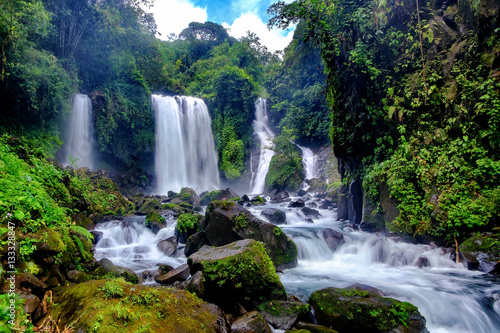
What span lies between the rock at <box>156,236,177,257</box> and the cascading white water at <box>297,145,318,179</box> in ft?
48.6

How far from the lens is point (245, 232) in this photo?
721cm

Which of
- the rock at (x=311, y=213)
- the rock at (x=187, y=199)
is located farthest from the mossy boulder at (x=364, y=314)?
the rock at (x=187, y=199)

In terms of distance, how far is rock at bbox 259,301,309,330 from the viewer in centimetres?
392

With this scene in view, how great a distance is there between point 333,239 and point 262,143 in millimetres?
19118

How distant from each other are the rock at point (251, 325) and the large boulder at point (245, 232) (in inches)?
127

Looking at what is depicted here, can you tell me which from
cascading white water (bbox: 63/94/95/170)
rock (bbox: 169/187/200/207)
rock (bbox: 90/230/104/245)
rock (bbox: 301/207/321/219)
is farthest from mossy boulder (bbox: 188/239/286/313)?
cascading white water (bbox: 63/94/95/170)

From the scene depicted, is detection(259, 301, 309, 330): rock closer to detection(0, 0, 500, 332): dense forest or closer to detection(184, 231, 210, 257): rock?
detection(0, 0, 500, 332): dense forest

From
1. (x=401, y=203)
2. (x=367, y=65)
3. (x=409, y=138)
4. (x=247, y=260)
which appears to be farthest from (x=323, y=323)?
(x=367, y=65)

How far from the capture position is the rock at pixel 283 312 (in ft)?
12.9

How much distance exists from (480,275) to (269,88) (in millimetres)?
27725

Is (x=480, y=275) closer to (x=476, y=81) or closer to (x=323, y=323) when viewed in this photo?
(x=323, y=323)

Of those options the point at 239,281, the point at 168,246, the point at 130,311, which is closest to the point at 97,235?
the point at 168,246

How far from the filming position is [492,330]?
405 centimetres

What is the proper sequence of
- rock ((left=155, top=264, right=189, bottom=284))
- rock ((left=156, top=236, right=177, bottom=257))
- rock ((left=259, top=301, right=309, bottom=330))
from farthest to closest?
rock ((left=156, top=236, right=177, bottom=257)) < rock ((left=155, top=264, right=189, bottom=284)) < rock ((left=259, top=301, right=309, bottom=330))
